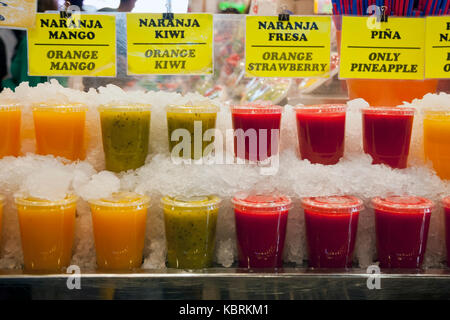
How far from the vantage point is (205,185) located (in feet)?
4.77

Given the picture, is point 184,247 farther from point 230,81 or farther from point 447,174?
point 230,81

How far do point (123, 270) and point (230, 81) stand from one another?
1530mm

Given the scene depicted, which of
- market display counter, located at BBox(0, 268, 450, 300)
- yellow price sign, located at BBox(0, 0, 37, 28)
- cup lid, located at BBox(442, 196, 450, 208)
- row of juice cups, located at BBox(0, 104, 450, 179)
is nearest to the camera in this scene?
market display counter, located at BBox(0, 268, 450, 300)

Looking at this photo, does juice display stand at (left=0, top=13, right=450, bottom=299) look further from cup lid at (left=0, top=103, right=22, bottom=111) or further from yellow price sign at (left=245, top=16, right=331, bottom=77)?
yellow price sign at (left=245, top=16, right=331, bottom=77)

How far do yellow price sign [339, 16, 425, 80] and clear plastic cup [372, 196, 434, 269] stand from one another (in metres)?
0.54

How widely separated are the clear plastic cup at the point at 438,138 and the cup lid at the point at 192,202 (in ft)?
2.62

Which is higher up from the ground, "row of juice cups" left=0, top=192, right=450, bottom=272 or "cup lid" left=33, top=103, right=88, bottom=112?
"cup lid" left=33, top=103, right=88, bottom=112

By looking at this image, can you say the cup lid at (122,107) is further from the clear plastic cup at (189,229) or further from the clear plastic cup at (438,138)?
the clear plastic cup at (438,138)

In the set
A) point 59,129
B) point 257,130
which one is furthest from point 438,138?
point 59,129

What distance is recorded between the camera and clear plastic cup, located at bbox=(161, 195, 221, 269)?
1365 millimetres

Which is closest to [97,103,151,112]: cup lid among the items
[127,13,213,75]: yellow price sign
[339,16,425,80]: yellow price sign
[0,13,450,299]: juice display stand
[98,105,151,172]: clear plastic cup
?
[98,105,151,172]: clear plastic cup

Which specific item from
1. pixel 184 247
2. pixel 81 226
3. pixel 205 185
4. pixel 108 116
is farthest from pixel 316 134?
pixel 81 226

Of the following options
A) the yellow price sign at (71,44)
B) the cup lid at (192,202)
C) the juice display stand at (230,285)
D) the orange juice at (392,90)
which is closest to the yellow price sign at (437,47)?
the orange juice at (392,90)

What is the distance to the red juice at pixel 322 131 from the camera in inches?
60.4
